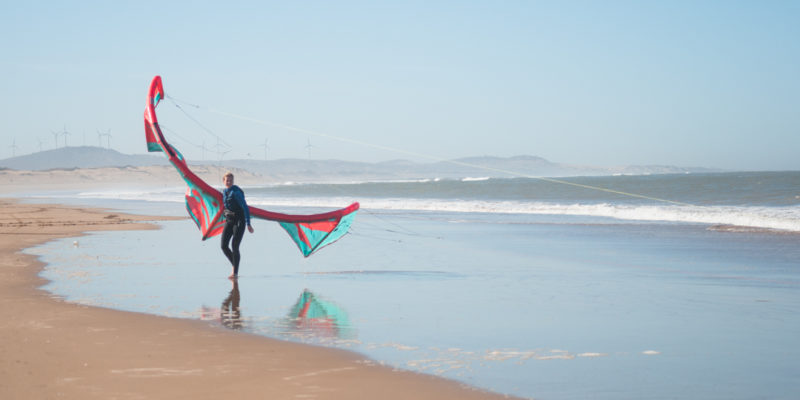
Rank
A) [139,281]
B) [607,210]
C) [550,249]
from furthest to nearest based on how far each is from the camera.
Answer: [607,210] → [550,249] → [139,281]

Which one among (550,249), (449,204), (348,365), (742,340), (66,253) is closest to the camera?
(348,365)

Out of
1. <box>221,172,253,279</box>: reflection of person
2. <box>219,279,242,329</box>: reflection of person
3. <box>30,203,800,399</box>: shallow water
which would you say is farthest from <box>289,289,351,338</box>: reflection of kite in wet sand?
<box>221,172,253,279</box>: reflection of person

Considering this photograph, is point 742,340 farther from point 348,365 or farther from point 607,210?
point 607,210

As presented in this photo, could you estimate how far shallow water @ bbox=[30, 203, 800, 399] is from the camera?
5168 mm

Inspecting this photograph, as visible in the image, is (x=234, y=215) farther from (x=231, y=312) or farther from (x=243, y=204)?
(x=231, y=312)

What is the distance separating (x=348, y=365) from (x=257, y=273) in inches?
201

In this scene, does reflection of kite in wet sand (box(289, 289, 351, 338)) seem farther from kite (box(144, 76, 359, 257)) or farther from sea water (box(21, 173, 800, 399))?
kite (box(144, 76, 359, 257))

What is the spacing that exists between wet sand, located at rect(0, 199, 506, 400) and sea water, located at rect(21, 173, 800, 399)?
11.9 inches

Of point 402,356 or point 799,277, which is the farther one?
point 799,277

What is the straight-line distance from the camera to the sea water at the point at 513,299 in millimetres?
5191

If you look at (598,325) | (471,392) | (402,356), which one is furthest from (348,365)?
(598,325)

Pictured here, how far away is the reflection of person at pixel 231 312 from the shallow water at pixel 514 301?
37mm

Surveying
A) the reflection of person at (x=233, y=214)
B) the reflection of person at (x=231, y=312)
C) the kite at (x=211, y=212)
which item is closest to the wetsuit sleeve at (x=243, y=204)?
the reflection of person at (x=233, y=214)

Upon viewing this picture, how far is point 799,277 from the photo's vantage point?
954 cm
